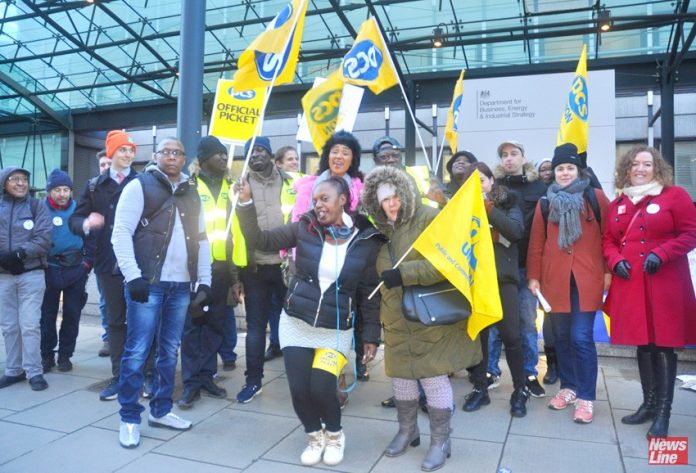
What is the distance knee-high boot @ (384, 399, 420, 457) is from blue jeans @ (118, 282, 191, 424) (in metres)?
1.67

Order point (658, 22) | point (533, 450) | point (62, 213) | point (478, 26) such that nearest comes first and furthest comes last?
point (533, 450), point (62, 213), point (658, 22), point (478, 26)

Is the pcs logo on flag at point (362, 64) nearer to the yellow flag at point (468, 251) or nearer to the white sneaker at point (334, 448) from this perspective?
the yellow flag at point (468, 251)

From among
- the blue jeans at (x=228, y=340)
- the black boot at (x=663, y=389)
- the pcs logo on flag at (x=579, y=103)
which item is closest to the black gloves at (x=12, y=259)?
the blue jeans at (x=228, y=340)

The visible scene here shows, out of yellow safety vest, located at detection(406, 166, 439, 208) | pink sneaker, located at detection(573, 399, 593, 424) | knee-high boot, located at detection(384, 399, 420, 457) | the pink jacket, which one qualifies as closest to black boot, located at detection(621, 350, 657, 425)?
pink sneaker, located at detection(573, 399, 593, 424)

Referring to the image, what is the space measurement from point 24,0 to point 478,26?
447 inches

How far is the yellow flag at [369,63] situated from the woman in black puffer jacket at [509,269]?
1.71 meters

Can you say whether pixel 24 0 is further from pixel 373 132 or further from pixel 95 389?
pixel 95 389

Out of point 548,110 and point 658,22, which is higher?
point 658,22

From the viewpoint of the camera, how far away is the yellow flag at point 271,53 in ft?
14.5

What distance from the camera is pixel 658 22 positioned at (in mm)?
11414

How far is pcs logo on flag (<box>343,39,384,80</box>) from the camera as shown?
18.0 ft

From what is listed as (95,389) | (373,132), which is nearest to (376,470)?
(95,389)

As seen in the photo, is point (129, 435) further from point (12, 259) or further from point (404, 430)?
point (12, 259)

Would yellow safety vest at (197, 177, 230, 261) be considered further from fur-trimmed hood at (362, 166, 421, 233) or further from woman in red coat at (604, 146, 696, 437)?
woman in red coat at (604, 146, 696, 437)
